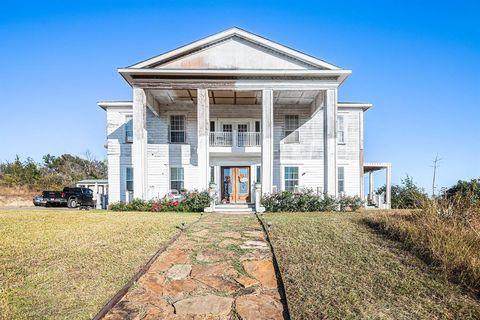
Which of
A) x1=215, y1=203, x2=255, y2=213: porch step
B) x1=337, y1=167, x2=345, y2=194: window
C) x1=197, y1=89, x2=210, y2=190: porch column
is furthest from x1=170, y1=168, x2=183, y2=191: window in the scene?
x1=337, y1=167, x2=345, y2=194: window

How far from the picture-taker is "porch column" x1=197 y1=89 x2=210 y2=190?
50.9 ft

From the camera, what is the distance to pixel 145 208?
1505 cm

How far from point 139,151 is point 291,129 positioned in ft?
30.2

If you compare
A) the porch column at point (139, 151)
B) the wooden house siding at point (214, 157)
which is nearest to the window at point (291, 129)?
the wooden house siding at point (214, 157)

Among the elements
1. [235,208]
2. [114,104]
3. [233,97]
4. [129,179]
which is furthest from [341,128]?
[114,104]

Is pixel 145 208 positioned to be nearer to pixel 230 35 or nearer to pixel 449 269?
pixel 230 35

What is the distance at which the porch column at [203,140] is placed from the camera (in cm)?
1550

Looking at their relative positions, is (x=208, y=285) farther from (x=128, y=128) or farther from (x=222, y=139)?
(x=128, y=128)

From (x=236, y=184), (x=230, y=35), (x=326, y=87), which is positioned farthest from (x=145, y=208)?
(x=326, y=87)

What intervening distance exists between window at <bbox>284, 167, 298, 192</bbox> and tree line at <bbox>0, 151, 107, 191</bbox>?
23508mm

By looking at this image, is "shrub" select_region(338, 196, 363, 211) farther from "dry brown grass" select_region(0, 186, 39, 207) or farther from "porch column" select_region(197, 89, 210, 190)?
"dry brown grass" select_region(0, 186, 39, 207)

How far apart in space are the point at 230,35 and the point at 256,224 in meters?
10.8

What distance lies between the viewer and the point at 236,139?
18531 millimetres

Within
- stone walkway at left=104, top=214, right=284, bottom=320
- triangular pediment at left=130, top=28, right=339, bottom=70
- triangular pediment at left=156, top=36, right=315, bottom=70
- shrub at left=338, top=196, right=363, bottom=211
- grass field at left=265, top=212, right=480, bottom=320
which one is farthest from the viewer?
triangular pediment at left=156, top=36, right=315, bottom=70
